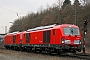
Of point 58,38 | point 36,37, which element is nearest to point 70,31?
point 58,38

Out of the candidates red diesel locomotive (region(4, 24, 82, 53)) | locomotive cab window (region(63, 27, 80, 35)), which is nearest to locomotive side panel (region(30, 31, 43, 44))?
red diesel locomotive (region(4, 24, 82, 53))

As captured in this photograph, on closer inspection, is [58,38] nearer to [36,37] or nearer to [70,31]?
[70,31]

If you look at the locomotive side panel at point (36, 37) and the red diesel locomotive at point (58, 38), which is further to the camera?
the locomotive side panel at point (36, 37)

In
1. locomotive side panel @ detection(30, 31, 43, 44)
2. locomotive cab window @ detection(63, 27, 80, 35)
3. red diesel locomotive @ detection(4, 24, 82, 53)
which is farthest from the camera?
locomotive side panel @ detection(30, 31, 43, 44)

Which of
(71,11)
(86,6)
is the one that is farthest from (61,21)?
(86,6)

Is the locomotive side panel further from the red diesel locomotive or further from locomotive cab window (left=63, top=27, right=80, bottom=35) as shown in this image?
locomotive cab window (left=63, top=27, right=80, bottom=35)

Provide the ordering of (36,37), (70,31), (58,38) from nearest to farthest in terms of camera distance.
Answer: (58,38) < (70,31) < (36,37)

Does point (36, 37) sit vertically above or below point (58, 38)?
above

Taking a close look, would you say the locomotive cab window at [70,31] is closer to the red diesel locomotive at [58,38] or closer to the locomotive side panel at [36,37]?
the red diesel locomotive at [58,38]

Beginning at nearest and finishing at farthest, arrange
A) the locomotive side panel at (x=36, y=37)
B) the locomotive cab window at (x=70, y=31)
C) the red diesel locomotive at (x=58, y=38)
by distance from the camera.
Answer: the red diesel locomotive at (x=58, y=38) < the locomotive cab window at (x=70, y=31) < the locomotive side panel at (x=36, y=37)

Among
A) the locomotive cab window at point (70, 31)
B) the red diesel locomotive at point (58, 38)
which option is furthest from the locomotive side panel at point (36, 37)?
the locomotive cab window at point (70, 31)

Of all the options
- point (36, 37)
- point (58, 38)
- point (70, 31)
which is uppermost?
point (70, 31)

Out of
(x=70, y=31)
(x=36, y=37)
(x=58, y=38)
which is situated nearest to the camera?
(x=58, y=38)

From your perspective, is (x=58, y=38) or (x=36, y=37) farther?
(x=36, y=37)
